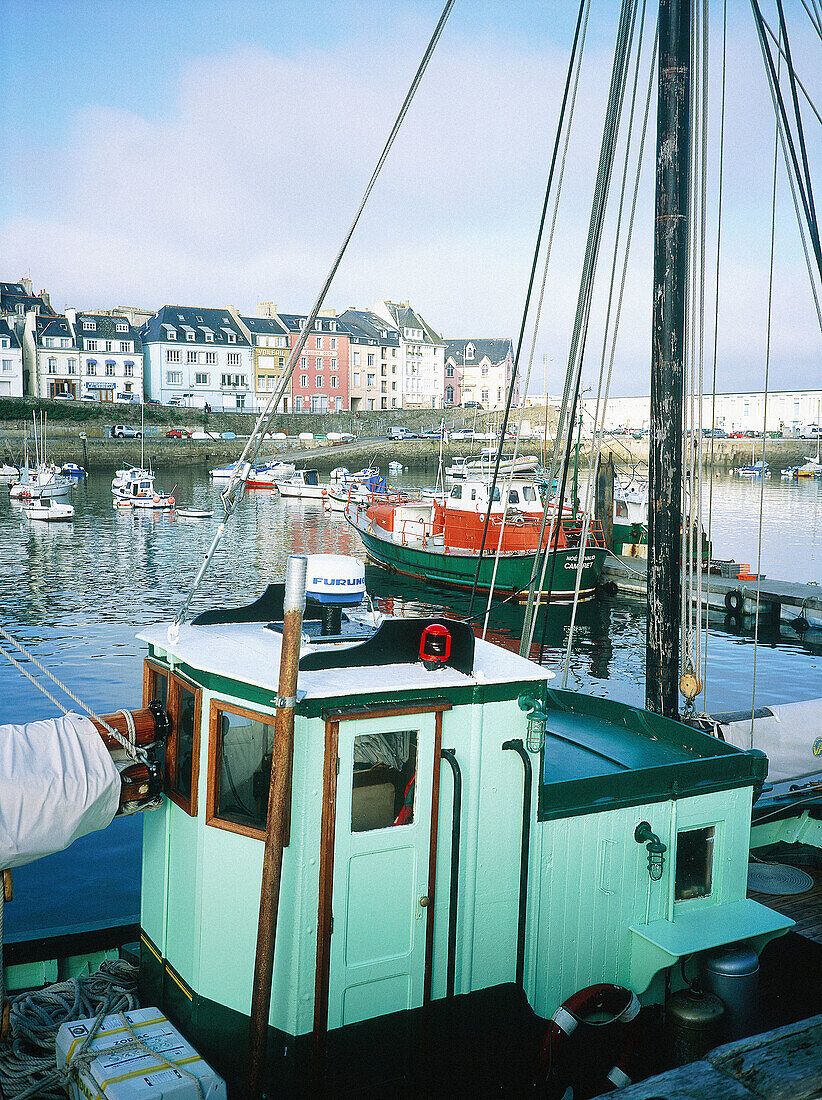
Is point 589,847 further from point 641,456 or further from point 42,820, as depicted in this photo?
point 641,456

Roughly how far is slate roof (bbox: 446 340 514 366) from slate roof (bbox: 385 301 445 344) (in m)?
6.39

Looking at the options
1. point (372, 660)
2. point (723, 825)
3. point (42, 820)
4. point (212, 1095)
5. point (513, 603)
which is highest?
point (372, 660)

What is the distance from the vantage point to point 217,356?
11319 cm

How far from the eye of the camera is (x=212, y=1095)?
4.99 m

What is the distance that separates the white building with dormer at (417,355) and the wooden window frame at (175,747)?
128381 millimetres

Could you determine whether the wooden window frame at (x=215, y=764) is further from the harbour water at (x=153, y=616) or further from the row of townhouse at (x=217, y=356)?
the row of townhouse at (x=217, y=356)

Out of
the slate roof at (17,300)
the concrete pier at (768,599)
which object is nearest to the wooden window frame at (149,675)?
the concrete pier at (768,599)

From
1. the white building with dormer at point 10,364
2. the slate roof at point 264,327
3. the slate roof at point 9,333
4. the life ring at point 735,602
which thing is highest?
the slate roof at point 264,327

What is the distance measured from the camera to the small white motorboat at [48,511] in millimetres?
51438

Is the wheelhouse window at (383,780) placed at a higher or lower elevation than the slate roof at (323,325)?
lower

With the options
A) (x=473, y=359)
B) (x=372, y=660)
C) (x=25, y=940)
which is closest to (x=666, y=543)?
(x=372, y=660)

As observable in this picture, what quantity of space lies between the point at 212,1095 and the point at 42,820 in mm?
1832

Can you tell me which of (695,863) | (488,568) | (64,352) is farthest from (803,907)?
(64,352)

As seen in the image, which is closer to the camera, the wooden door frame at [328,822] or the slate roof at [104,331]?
the wooden door frame at [328,822]
